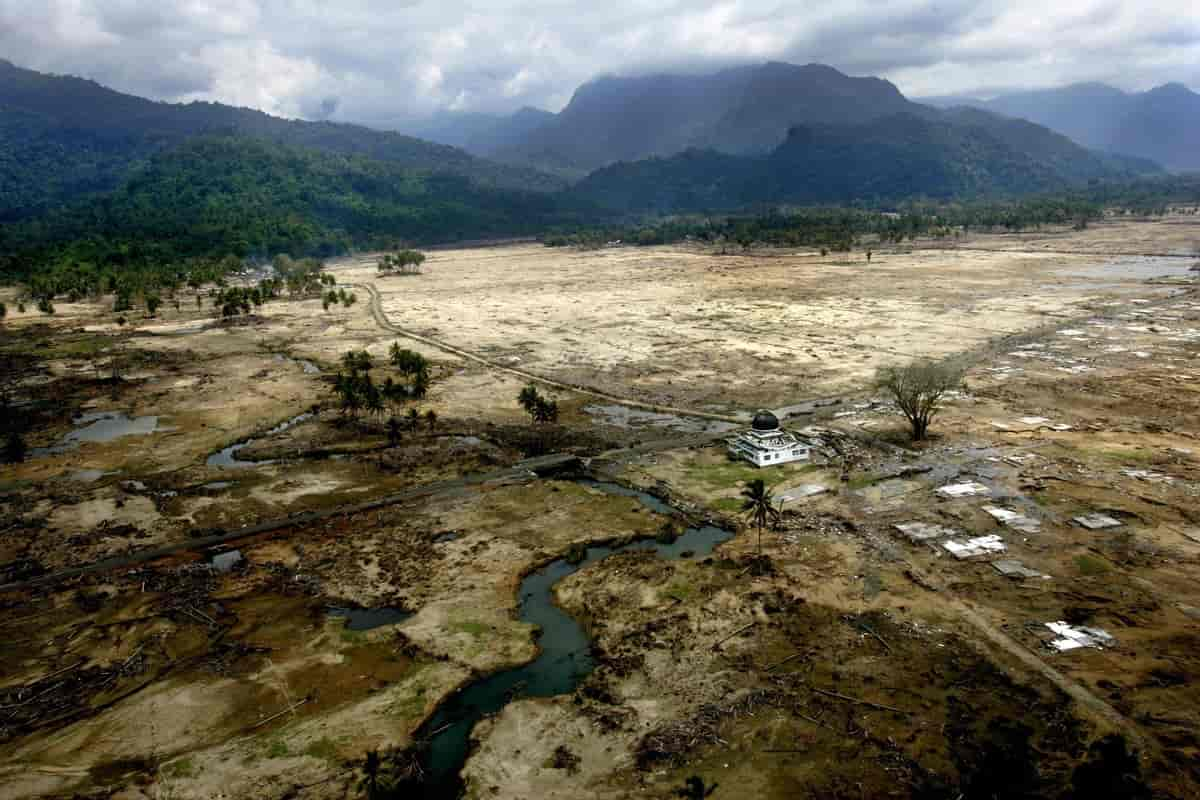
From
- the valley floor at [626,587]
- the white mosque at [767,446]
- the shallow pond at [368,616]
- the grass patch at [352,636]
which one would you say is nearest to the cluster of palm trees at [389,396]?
the valley floor at [626,587]

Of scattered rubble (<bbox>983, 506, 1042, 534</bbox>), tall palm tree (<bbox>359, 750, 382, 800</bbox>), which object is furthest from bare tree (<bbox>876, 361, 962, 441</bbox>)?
tall palm tree (<bbox>359, 750, 382, 800</bbox>)

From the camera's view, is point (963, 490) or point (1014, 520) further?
point (963, 490)

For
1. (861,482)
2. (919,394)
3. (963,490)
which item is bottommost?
(861,482)

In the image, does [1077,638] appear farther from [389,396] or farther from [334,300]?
[334,300]

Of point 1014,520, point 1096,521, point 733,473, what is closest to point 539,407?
point 733,473

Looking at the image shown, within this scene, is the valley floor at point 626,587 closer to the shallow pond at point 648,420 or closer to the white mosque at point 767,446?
the shallow pond at point 648,420

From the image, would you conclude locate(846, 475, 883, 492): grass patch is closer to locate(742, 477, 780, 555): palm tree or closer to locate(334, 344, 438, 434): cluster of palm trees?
locate(742, 477, 780, 555): palm tree
